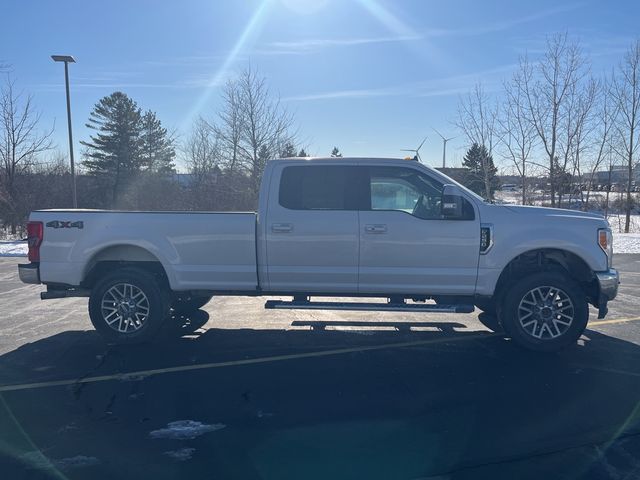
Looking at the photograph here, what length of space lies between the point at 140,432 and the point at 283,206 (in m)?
3.22

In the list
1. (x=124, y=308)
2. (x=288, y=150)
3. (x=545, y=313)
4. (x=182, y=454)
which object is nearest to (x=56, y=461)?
(x=182, y=454)

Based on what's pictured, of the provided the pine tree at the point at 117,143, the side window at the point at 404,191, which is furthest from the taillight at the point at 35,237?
the pine tree at the point at 117,143

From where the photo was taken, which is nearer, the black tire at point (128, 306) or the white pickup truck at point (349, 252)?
the white pickup truck at point (349, 252)

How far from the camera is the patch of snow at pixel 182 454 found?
3.92m

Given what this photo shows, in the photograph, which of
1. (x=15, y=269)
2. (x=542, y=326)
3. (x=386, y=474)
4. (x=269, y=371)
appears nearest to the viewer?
(x=386, y=474)

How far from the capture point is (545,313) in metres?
6.47

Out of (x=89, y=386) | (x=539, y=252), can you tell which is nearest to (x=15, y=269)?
(x=89, y=386)

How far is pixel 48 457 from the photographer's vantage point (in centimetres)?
394

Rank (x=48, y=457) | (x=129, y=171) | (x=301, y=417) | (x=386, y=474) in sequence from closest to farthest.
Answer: (x=386, y=474)
(x=48, y=457)
(x=301, y=417)
(x=129, y=171)

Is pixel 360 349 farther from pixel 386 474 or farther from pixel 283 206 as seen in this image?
pixel 386 474

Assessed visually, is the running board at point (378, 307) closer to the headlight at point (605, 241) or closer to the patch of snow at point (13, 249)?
the headlight at point (605, 241)

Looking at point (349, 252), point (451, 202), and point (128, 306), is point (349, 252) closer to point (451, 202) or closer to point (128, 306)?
point (451, 202)

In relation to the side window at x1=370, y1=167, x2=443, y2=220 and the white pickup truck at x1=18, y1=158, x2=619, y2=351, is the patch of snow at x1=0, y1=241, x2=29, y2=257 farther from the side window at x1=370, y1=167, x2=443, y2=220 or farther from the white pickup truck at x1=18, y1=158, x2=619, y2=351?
the side window at x1=370, y1=167, x2=443, y2=220

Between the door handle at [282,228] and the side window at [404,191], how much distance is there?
3.38 feet
